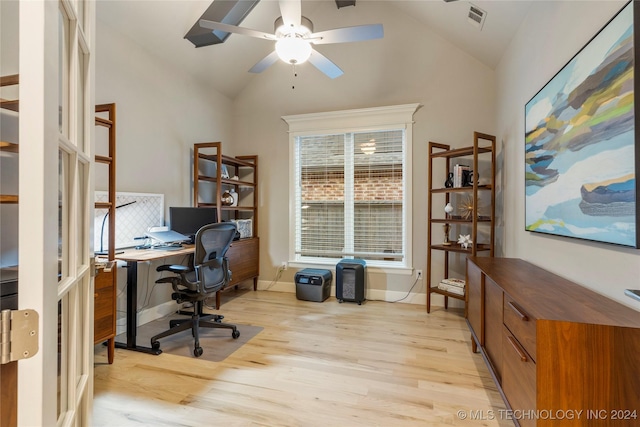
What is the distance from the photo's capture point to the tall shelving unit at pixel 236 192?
3.65 meters

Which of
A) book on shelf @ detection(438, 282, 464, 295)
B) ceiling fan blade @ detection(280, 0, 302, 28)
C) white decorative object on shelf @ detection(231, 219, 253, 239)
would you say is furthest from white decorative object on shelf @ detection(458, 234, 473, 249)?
white decorative object on shelf @ detection(231, 219, 253, 239)

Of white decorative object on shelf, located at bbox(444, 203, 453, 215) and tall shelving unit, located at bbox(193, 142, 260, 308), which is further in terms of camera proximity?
tall shelving unit, located at bbox(193, 142, 260, 308)

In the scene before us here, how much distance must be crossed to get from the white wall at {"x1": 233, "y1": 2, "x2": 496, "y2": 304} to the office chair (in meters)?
1.72

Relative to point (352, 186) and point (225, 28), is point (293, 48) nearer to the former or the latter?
point (225, 28)

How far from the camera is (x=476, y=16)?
282 cm

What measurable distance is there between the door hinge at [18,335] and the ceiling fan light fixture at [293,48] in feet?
7.41

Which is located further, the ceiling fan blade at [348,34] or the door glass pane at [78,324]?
the ceiling fan blade at [348,34]

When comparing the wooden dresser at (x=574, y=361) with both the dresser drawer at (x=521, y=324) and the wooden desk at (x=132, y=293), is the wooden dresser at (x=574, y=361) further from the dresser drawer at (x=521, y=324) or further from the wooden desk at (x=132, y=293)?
the wooden desk at (x=132, y=293)

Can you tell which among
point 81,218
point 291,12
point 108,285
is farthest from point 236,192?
point 81,218

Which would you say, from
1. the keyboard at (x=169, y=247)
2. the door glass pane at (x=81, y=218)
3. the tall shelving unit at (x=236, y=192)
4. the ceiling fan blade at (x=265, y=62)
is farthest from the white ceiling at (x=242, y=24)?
the door glass pane at (x=81, y=218)

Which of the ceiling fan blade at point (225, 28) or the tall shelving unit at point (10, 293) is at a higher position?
the ceiling fan blade at point (225, 28)

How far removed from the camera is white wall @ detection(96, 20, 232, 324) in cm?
276

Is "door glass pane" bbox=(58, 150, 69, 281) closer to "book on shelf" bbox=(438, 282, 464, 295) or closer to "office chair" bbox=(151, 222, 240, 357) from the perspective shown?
"office chair" bbox=(151, 222, 240, 357)

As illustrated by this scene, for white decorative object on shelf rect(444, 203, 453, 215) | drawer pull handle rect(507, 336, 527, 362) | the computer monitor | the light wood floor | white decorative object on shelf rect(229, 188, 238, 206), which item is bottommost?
the light wood floor
